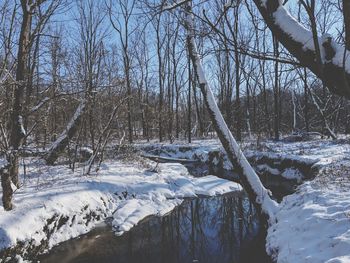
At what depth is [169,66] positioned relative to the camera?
123 ft

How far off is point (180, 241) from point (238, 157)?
2.58m

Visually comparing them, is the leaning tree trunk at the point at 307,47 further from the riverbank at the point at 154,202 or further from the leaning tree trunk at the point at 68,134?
the leaning tree trunk at the point at 68,134

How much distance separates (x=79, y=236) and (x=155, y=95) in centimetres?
→ 3993

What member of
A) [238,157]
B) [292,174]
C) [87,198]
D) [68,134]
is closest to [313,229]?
[238,157]

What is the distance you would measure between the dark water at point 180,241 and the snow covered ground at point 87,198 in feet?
1.37

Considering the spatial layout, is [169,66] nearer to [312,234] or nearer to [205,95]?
[205,95]

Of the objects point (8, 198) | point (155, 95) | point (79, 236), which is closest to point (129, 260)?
point (79, 236)

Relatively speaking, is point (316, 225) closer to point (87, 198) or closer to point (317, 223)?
point (317, 223)

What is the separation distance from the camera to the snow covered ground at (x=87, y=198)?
756 cm

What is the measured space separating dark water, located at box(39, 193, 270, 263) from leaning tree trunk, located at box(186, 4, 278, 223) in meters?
0.78

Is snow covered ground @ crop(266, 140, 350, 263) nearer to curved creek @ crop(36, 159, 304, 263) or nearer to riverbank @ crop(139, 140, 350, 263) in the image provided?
riverbank @ crop(139, 140, 350, 263)

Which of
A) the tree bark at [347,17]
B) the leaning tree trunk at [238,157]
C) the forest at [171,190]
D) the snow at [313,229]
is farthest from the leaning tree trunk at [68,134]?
the tree bark at [347,17]

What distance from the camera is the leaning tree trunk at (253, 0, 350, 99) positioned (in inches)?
96.5

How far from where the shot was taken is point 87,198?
33.1 feet
